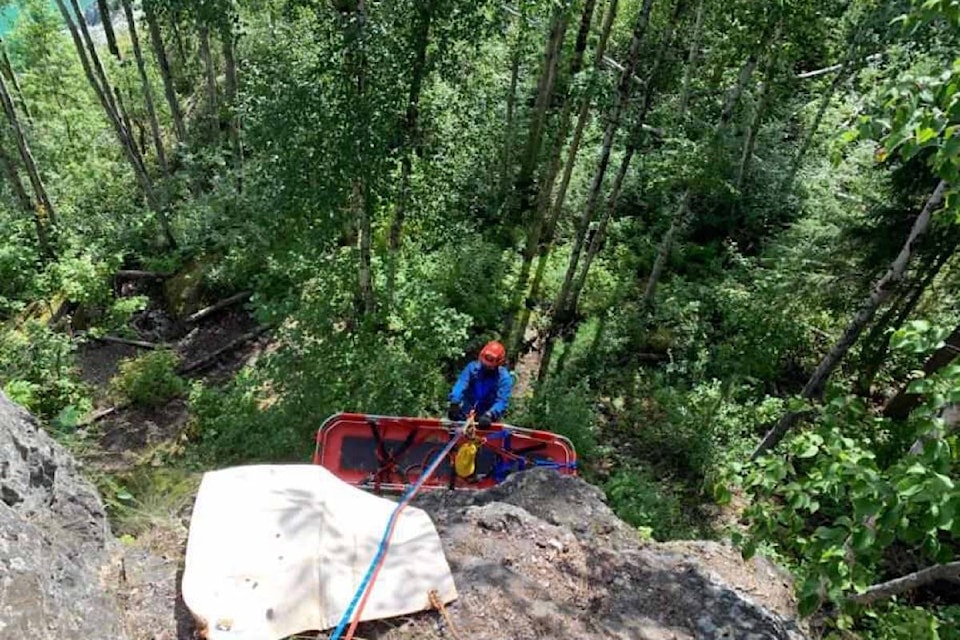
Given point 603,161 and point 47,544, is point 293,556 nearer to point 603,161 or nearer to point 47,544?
point 47,544

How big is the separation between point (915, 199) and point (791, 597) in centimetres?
714

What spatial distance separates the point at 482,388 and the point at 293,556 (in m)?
4.41

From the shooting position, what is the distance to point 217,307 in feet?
45.4

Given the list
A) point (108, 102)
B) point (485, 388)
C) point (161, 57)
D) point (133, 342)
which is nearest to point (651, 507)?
point (485, 388)

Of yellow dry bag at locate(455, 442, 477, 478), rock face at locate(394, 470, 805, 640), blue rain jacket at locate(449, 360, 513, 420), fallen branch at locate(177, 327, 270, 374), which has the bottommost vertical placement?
fallen branch at locate(177, 327, 270, 374)

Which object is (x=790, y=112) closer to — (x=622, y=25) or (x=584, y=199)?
(x=622, y=25)

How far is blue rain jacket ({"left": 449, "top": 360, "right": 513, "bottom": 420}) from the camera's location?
795 cm

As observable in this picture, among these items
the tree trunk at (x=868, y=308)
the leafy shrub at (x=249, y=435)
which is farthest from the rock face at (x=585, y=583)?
the tree trunk at (x=868, y=308)

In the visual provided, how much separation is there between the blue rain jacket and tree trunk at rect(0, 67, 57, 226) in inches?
454

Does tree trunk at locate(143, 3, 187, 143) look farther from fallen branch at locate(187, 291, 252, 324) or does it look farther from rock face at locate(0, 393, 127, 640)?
rock face at locate(0, 393, 127, 640)

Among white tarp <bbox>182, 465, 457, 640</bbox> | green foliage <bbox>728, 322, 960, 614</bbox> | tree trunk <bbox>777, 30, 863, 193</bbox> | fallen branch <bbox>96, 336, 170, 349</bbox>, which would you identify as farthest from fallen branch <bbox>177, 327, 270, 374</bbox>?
tree trunk <bbox>777, 30, 863, 193</bbox>

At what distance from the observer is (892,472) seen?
2.82 meters

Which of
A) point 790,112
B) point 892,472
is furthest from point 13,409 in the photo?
point 790,112

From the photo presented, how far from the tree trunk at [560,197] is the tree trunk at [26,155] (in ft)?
35.8
